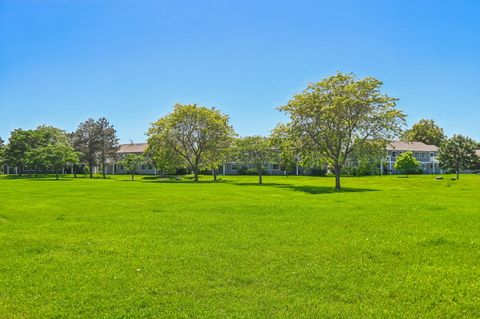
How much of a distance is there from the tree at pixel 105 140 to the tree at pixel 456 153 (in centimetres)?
6801

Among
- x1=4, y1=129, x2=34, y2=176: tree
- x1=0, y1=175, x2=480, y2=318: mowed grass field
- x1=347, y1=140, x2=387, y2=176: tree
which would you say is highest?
x1=4, y1=129, x2=34, y2=176: tree

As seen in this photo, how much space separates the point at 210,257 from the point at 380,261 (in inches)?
160

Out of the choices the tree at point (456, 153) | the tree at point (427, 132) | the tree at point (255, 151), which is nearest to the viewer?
the tree at point (255, 151)

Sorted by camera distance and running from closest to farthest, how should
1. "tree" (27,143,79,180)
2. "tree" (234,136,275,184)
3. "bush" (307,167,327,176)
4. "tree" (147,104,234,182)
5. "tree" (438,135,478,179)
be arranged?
"tree" (234,136,275,184)
"tree" (147,104,234,182)
"tree" (27,143,79,180)
"tree" (438,135,478,179)
"bush" (307,167,327,176)

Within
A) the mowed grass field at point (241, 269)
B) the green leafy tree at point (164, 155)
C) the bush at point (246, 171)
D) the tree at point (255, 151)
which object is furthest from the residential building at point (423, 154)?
the mowed grass field at point (241, 269)

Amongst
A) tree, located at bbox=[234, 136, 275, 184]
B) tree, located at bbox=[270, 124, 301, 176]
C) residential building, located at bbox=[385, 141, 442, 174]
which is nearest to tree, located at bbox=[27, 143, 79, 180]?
tree, located at bbox=[234, 136, 275, 184]

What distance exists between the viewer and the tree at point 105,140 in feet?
307

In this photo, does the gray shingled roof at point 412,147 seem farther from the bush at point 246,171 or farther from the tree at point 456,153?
the bush at point 246,171

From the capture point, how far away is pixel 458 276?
344 inches

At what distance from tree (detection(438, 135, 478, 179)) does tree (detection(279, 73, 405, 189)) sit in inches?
1605

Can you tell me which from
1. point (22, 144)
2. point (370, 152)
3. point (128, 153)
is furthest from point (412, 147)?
point (22, 144)

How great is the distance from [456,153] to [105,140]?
7189cm

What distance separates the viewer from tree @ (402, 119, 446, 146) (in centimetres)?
12588

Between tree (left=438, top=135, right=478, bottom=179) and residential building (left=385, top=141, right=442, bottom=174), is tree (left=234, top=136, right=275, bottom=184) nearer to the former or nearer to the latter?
tree (left=438, top=135, right=478, bottom=179)
